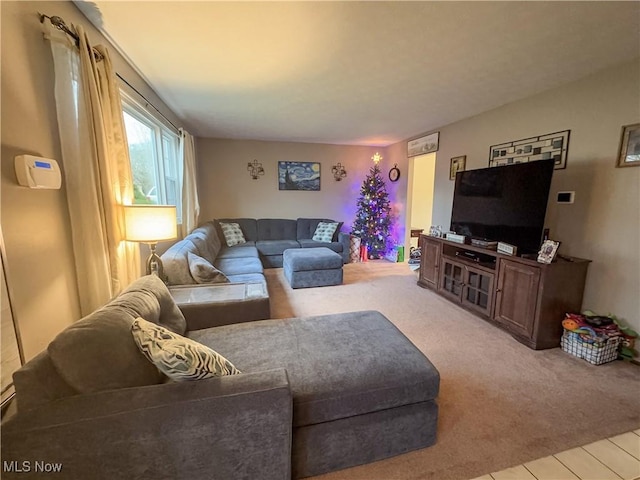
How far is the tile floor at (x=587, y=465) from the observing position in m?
1.29

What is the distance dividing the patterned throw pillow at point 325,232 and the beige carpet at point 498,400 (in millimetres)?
2299

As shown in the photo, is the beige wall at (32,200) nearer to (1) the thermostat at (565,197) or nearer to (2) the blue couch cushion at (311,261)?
(2) the blue couch cushion at (311,261)

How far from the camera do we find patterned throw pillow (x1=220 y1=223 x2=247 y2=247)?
16.1 ft

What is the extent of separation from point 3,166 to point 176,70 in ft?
5.82

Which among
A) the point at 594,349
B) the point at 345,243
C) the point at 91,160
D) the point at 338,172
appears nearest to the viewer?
the point at 91,160

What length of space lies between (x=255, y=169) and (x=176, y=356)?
496 centimetres

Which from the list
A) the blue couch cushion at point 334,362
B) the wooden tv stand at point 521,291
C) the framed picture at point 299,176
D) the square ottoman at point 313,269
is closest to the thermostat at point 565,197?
the wooden tv stand at point 521,291

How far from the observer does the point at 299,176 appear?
568cm

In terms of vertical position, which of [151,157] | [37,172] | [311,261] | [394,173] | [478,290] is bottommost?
[478,290]

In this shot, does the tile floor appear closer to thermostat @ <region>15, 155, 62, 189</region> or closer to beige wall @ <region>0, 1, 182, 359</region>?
beige wall @ <region>0, 1, 182, 359</region>

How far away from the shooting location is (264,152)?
18.0 ft

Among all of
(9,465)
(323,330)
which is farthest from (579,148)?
(9,465)

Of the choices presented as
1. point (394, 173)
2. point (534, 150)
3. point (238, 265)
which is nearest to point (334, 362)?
point (238, 265)

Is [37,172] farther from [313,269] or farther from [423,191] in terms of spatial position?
[423,191]
